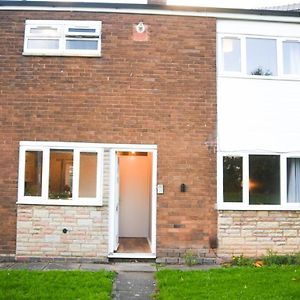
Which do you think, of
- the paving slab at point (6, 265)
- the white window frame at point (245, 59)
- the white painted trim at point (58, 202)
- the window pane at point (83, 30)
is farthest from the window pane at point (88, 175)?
the white window frame at point (245, 59)

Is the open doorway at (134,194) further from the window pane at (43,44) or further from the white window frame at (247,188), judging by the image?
the window pane at (43,44)

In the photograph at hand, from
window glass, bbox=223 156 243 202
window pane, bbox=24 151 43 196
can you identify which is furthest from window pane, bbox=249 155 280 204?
window pane, bbox=24 151 43 196

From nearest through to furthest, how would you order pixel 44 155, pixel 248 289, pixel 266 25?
1. pixel 248 289
2. pixel 44 155
3. pixel 266 25

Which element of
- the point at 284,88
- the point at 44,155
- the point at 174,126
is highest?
the point at 284,88

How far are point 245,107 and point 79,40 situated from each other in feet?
14.8

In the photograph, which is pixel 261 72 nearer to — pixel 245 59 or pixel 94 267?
pixel 245 59

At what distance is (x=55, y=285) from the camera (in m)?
8.43

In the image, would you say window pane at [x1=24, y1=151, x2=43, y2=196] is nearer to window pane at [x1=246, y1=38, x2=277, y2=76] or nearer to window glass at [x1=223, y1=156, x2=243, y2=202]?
window glass at [x1=223, y1=156, x2=243, y2=202]

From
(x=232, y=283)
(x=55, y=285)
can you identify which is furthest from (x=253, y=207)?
(x=55, y=285)

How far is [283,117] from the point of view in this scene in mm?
11797

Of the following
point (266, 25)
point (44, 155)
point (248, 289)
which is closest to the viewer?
point (248, 289)

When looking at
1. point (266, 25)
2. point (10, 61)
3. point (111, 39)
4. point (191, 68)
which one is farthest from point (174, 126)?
point (10, 61)

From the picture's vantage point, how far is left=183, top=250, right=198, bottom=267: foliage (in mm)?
10820

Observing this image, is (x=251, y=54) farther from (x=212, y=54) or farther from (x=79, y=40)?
(x=79, y=40)
